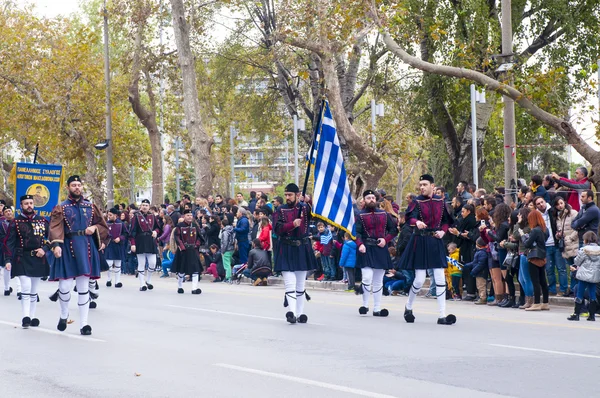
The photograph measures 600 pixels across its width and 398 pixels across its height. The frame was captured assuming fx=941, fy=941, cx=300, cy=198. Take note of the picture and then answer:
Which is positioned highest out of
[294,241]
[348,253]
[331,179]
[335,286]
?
[331,179]

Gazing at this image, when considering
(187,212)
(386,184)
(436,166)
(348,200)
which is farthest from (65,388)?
(386,184)

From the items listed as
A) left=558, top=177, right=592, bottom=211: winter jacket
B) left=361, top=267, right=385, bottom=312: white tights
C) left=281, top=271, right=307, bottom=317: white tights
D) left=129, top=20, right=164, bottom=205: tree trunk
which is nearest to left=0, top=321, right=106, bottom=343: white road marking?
left=281, top=271, right=307, bottom=317: white tights

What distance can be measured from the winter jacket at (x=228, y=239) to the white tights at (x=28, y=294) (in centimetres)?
1020

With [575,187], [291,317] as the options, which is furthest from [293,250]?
[575,187]

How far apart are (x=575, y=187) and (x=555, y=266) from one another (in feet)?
6.33

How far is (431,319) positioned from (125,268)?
56.9ft

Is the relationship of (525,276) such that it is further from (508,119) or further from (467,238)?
(508,119)

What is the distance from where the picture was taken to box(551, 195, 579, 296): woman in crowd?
16219mm

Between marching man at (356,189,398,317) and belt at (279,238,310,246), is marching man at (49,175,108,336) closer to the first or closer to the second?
belt at (279,238,310,246)

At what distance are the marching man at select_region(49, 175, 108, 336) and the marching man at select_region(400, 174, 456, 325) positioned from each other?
14.8ft

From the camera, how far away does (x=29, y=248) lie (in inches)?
571

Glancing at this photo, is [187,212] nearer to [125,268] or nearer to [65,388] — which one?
[125,268]

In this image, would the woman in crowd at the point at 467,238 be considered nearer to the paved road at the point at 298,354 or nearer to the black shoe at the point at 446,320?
the paved road at the point at 298,354

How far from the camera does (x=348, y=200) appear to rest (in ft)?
47.3
